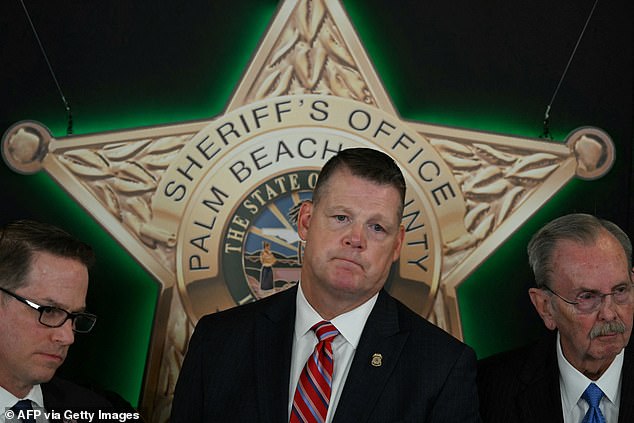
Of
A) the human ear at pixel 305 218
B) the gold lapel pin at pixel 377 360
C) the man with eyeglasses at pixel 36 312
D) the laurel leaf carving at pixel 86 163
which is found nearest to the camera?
the man with eyeglasses at pixel 36 312

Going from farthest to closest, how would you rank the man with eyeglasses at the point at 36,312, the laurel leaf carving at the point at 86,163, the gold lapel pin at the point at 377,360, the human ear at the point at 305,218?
the laurel leaf carving at the point at 86,163, the human ear at the point at 305,218, the gold lapel pin at the point at 377,360, the man with eyeglasses at the point at 36,312

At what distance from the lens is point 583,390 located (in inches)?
127

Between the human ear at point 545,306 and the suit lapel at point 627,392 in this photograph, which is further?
the human ear at point 545,306

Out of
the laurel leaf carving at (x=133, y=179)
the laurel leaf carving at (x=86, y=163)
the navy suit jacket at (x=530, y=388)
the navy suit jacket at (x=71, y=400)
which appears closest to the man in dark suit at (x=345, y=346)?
the navy suit jacket at (x=71, y=400)

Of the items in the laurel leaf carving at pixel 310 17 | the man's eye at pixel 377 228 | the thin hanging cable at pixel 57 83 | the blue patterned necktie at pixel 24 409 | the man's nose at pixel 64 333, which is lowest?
the blue patterned necktie at pixel 24 409

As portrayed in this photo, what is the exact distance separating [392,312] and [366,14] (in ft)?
4.03

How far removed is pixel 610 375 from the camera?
3.23m

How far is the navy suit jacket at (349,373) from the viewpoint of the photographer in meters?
2.91

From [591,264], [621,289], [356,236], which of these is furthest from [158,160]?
[621,289]

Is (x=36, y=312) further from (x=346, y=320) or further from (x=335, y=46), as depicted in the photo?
(x=335, y=46)

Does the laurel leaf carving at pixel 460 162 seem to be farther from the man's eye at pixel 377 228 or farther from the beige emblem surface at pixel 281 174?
the man's eye at pixel 377 228

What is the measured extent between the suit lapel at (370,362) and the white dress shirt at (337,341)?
3 centimetres

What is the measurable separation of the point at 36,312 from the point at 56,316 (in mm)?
69

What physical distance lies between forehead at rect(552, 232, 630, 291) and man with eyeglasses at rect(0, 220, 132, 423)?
151cm
